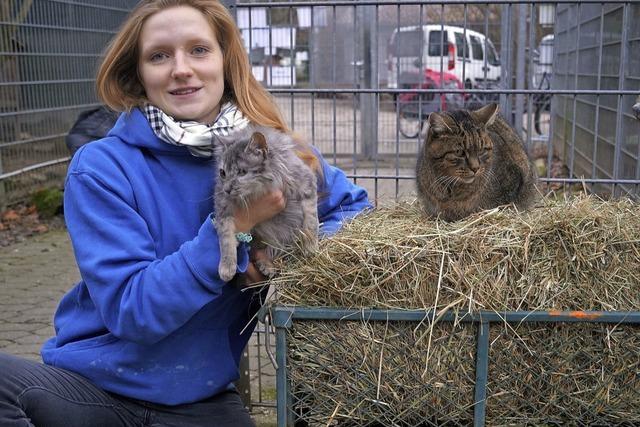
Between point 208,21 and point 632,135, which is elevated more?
point 208,21

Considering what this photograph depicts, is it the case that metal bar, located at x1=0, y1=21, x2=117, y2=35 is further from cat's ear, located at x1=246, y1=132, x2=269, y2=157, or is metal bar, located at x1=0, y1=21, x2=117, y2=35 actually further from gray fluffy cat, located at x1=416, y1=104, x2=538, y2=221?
cat's ear, located at x1=246, y1=132, x2=269, y2=157

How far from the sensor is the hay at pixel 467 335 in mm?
2246

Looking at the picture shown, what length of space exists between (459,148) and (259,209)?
943 millimetres

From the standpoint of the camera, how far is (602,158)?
7113 millimetres

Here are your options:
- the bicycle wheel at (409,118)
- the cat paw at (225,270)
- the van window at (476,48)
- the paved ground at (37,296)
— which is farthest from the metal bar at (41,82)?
the cat paw at (225,270)

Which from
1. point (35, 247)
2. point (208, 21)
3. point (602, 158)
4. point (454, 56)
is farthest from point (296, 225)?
point (35, 247)

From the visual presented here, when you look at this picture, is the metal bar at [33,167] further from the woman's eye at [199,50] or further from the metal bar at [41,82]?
the woman's eye at [199,50]

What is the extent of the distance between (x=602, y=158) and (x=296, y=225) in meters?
5.32

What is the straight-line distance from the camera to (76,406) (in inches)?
99.0

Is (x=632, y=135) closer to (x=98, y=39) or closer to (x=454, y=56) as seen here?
(x=454, y=56)

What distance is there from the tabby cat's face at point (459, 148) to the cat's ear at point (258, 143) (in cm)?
84

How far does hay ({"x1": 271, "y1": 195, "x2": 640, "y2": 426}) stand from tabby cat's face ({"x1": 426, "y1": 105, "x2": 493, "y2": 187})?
0.65 meters

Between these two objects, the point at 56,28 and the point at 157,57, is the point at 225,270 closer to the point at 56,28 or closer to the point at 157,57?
the point at 157,57

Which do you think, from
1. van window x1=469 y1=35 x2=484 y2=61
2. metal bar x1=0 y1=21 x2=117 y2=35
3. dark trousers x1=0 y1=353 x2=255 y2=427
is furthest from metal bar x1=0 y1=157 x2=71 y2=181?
dark trousers x1=0 y1=353 x2=255 y2=427
